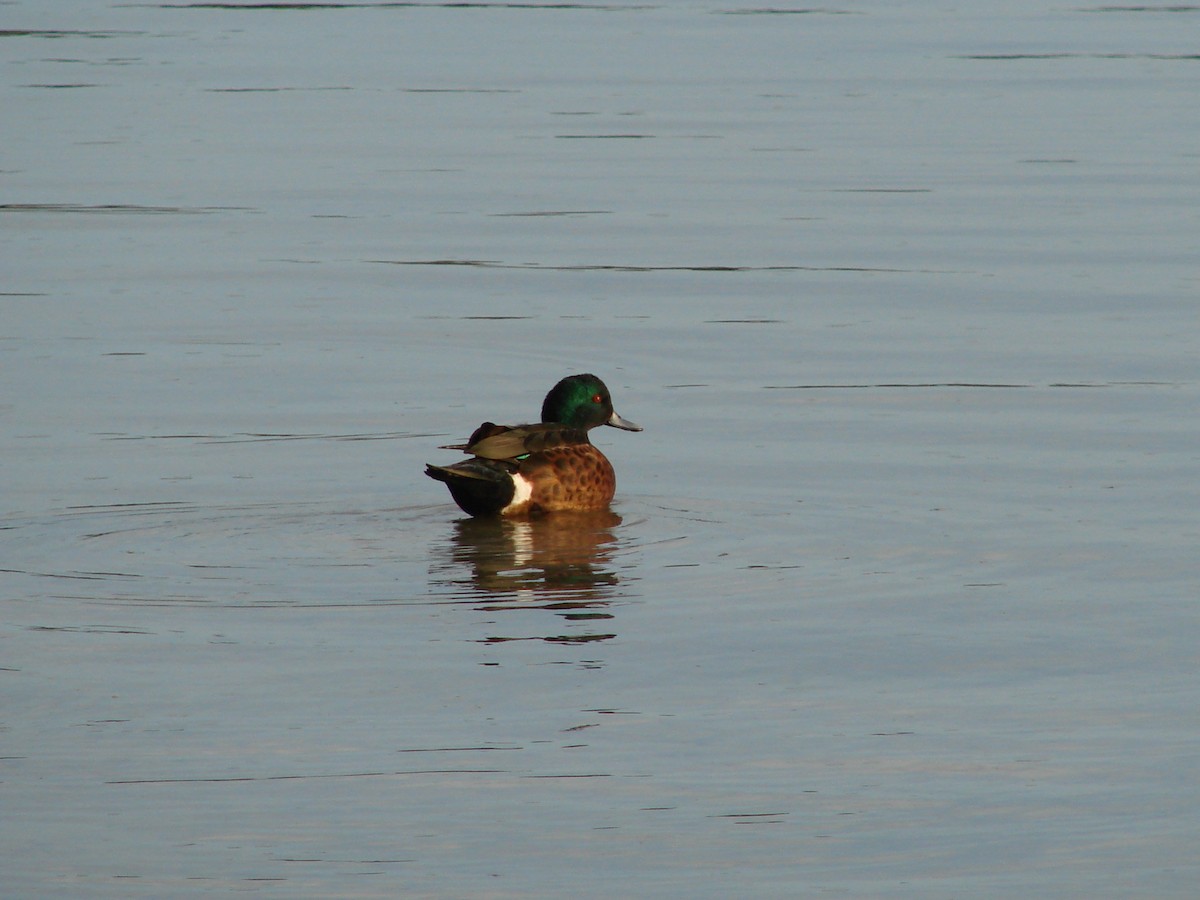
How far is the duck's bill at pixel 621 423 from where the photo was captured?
9.77 m

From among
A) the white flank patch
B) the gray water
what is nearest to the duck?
the white flank patch

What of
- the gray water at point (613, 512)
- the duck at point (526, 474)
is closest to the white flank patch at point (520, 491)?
the duck at point (526, 474)

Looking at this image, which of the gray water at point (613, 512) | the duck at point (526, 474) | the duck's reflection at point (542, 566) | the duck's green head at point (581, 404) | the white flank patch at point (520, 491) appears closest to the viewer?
the gray water at point (613, 512)

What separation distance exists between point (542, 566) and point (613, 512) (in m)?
0.91

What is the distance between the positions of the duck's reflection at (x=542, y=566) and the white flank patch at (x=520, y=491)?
68 mm

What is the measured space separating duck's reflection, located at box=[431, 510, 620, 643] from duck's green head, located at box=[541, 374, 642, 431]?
0.65 meters

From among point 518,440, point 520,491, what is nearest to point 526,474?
point 520,491

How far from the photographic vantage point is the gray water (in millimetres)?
5359

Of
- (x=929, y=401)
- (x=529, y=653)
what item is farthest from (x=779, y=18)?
(x=529, y=653)

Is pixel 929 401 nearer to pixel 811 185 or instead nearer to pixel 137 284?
pixel 137 284

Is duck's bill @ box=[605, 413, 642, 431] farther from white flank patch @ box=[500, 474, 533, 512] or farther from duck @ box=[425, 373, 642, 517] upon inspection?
white flank patch @ box=[500, 474, 533, 512]

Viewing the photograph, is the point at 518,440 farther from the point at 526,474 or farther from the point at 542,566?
the point at 542,566

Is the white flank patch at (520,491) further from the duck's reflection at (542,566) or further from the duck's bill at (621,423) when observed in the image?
the duck's bill at (621,423)

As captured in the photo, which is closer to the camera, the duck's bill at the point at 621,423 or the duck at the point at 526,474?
the duck at the point at 526,474
